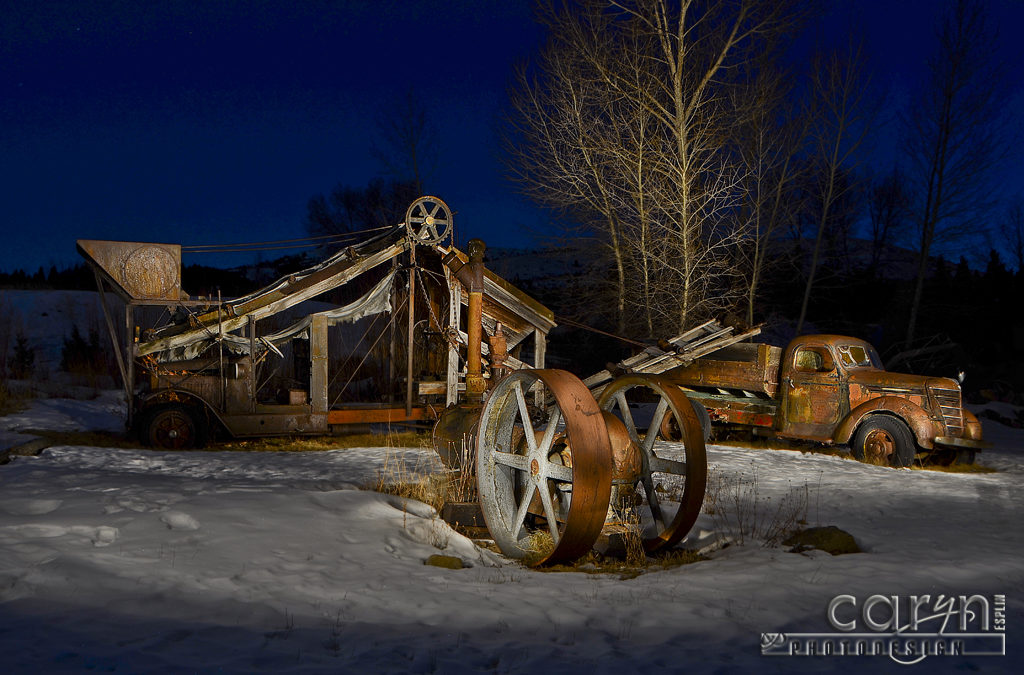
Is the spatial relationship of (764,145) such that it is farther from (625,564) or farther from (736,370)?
(625,564)

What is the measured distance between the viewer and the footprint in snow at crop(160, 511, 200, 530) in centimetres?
632

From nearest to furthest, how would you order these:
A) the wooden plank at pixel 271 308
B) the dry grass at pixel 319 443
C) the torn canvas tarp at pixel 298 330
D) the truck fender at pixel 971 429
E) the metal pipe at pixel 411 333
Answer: the truck fender at pixel 971 429
the wooden plank at pixel 271 308
the dry grass at pixel 319 443
the torn canvas tarp at pixel 298 330
the metal pipe at pixel 411 333

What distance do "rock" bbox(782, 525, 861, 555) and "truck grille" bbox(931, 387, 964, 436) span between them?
530 cm

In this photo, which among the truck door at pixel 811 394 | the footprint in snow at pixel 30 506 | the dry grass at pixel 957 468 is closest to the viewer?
the footprint in snow at pixel 30 506

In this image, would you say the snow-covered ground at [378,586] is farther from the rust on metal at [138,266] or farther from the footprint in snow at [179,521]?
the rust on metal at [138,266]

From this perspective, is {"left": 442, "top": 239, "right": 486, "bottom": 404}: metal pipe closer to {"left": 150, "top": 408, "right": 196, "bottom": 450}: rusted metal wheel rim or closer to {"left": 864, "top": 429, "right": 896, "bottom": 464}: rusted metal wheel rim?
{"left": 150, "top": 408, "right": 196, "bottom": 450}: rusted metal wheel rim

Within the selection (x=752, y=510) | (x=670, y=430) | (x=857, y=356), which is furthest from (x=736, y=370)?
(x=752, y=510)

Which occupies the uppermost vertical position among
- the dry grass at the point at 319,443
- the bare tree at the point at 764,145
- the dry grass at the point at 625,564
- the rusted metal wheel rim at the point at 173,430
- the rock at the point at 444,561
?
the bare tree at the point at 764,145

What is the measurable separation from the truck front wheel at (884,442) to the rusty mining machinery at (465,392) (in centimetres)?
244

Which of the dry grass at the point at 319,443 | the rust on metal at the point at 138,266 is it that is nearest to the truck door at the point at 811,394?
the dry grass at the point at 319,443

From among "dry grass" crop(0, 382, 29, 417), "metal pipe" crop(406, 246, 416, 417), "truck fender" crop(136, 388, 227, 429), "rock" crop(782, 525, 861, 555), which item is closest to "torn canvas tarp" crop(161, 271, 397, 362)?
"metal pipe" crop(406, 246, 416, 417)

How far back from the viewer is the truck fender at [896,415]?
11305 mm

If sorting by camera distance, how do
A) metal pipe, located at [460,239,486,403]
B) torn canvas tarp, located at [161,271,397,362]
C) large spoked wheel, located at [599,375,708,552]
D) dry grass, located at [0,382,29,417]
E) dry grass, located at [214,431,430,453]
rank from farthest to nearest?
dry grass, located at [0,382,29,417], torn canvas tarp, located at [161,271,397,362], dry grass, located at [214,431,430,453], metal pipe, located at [460,239,486,403], large spoked wheel, located at [599,375,708,552]

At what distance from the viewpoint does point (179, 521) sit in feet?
21.0
